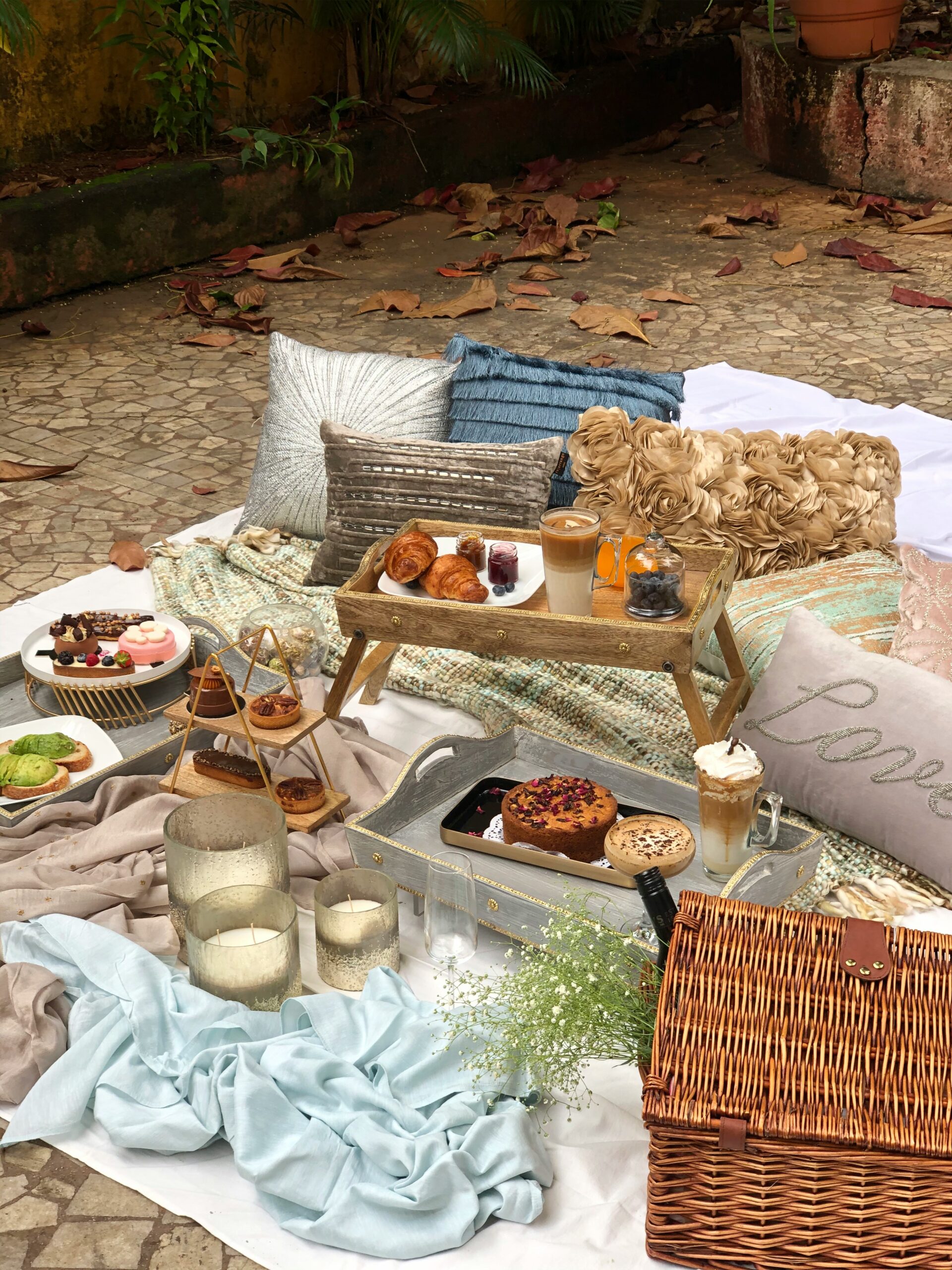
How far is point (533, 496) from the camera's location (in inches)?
135

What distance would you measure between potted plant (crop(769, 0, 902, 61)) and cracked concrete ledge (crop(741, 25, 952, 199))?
97mm

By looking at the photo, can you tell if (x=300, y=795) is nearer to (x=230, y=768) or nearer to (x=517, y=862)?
(x=230, y=768)

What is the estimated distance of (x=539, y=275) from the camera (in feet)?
21.9

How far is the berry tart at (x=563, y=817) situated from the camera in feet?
8.54

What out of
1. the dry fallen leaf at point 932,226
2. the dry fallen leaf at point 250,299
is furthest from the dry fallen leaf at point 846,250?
the dry fallen leaf at point 250,299

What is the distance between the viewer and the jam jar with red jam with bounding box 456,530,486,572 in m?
3.07

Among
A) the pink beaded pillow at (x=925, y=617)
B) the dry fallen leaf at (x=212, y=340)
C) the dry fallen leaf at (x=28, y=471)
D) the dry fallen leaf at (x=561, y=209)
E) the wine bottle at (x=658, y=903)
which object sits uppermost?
the wine bottle at (x=658, y=903)

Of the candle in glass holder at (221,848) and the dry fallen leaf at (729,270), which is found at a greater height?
the candle in glass holder at (221,848)

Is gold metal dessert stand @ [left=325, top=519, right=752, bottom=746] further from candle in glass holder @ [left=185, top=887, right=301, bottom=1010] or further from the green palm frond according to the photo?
the green palm frond

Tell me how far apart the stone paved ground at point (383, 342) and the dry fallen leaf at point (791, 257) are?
0.20 feet

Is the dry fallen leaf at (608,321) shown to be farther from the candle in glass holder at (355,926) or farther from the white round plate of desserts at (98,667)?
the candle in glass holder at (355,926)

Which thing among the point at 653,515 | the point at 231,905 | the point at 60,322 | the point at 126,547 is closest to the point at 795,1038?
the point at 231,905

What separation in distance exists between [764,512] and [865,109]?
199 inches

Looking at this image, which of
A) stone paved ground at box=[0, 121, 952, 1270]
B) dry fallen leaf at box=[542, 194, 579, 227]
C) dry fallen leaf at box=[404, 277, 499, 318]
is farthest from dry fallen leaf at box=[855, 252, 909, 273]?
dry fallen leaf at box=[404, 277, 499, 318]
